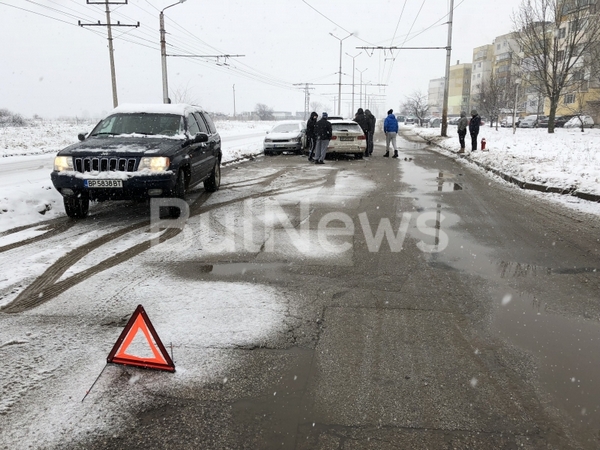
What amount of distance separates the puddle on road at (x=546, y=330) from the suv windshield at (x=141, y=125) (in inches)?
221

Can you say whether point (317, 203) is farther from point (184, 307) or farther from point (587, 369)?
point (587, 369)

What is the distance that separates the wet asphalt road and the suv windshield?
431 cm

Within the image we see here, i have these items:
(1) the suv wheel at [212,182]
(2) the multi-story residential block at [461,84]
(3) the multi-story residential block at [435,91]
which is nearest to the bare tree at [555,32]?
(1) the suv wheel at [212,182]

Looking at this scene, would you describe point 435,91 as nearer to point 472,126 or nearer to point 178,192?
point 472,126

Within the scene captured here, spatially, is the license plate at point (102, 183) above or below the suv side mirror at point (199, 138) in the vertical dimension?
below

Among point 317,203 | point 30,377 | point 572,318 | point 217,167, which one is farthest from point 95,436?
point 217,167

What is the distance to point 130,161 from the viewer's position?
745 centimetres

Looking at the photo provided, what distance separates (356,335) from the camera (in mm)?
3713

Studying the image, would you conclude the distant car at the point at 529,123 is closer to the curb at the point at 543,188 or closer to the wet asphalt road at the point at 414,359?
the curb at the point at 543,188

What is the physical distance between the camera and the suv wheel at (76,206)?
7.76 meters

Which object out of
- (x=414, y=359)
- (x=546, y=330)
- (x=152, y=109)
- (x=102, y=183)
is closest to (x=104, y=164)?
(x=102, y=183)

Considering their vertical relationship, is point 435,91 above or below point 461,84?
above

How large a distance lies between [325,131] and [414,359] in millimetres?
14160

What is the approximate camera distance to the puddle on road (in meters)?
2.90
